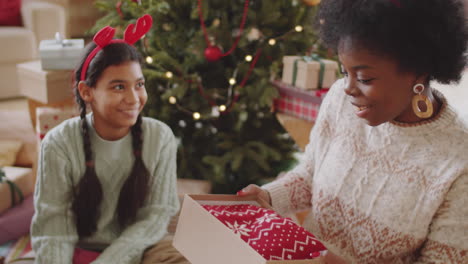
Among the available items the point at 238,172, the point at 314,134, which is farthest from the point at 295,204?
the point at 238,172

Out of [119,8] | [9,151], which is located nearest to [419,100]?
[119,8]

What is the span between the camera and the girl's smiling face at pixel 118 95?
121 cm

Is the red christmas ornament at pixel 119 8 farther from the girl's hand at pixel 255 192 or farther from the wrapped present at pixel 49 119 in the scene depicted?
Answer: the girl's hand at pixel 255 192

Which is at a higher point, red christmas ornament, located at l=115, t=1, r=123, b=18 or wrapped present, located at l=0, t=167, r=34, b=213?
red christmas ornament, located at l=115, t=1, r=123, b=18

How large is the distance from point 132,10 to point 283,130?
96cm

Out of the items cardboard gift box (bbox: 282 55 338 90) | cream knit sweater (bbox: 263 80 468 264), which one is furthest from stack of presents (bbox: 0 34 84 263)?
cream knit sweater (bbox: 263 80 468 264)

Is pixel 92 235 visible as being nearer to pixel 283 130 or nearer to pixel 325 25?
pixel 325 25

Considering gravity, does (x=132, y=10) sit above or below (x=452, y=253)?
above

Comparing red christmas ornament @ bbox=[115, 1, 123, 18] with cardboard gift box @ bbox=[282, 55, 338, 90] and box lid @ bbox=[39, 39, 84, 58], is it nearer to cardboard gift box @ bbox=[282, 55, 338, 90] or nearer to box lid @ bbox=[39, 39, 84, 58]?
box lid @ bbox=[39, 39, 84, 58]

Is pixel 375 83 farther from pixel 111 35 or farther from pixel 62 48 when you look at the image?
pixel 62 48

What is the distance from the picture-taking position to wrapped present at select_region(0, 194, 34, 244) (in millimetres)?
1879

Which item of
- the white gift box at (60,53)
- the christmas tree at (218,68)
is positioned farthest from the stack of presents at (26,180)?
the christmas tree at (218,68)

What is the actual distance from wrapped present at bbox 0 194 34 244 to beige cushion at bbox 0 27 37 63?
1908 millimetres

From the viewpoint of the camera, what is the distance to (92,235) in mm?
1339
